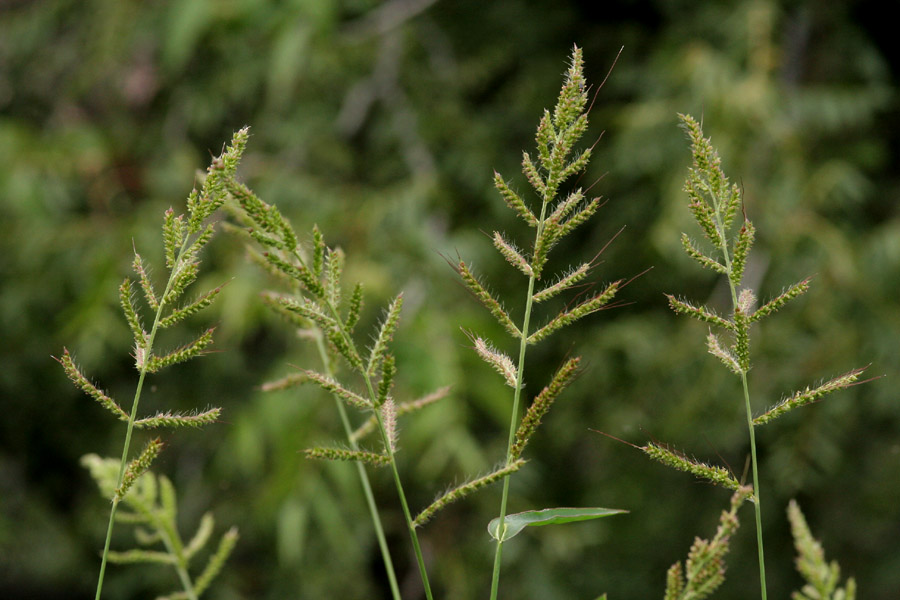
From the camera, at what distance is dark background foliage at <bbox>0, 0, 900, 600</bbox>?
270 cm

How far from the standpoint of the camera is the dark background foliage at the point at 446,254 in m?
2.70

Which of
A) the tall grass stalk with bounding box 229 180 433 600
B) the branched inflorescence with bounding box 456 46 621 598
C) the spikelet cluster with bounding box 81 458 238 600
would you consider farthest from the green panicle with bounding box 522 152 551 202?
the spikelet cluster with bounding box 81 458 238 600

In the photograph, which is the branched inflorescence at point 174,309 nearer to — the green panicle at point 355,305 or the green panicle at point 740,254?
the green panicle at point 355,305

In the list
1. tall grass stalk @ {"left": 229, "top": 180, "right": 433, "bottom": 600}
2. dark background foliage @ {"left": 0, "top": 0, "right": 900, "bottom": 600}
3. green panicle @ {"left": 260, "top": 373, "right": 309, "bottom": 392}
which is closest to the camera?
tall grass stalk @ {"left": 229, "top": 180, "right": 433, "bottom": 600}

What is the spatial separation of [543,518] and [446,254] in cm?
210

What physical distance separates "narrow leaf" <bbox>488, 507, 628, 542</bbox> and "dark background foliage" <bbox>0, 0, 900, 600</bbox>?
69.4 inches

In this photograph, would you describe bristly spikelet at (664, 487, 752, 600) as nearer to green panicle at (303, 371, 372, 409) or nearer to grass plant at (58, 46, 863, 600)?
grass plant at (58, 46, 863, 600)

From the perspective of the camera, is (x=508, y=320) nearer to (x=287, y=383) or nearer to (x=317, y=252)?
(x=317, y=252)

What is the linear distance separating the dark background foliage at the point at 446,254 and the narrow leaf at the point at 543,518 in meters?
1.76

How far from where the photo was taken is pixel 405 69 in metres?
3.51

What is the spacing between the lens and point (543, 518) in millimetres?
510

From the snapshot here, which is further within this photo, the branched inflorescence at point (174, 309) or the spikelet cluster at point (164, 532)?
the spikelet cluster at point (164, 532)

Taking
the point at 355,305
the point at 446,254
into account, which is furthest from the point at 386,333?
the point at 446,254

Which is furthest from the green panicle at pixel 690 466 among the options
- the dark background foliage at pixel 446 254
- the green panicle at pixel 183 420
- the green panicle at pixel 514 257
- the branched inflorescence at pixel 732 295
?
the dark background foliage at pixel 446 254
